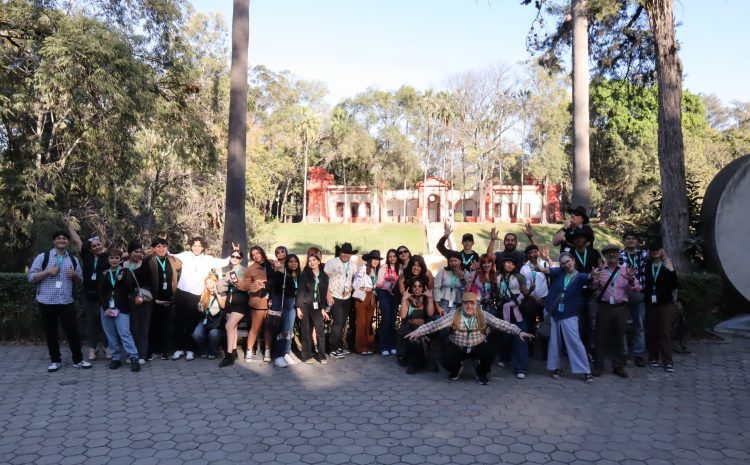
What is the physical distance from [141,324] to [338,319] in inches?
107

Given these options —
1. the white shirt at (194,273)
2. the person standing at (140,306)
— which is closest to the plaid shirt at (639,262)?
the white shirt at (194,273)

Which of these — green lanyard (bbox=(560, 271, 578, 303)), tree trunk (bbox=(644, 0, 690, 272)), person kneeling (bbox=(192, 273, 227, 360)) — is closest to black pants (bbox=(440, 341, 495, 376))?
green lanyard (bbox=(560, 271, 578, 303))

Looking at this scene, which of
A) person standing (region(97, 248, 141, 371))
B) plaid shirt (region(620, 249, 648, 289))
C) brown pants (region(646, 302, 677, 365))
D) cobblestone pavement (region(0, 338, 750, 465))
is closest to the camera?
cobblestone pavement (region(0, 338, 750, 465))

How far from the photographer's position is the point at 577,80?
36.8 feet

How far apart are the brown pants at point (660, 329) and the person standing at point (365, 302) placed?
386 cm

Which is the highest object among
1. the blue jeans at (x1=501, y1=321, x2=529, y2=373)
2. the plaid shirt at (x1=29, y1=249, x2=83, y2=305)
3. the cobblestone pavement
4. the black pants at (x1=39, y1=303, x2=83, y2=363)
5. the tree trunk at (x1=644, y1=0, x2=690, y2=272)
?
the tree trunk at (x1=644, y1=0, x2=690, y2=272)

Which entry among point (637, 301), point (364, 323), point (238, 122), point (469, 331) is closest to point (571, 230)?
point (637, 301)

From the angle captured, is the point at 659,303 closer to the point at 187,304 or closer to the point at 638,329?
the point at 638,329

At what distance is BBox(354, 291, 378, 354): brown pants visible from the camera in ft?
27.2

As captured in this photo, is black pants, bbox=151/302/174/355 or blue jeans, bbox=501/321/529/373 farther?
black pants, bbox=151/302/174/355

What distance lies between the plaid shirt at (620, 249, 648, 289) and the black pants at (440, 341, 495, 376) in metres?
2.48

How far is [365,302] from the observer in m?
8.29

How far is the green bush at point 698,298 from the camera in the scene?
9289mm

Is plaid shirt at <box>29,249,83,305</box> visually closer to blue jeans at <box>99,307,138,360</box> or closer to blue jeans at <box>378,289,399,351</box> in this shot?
blue jeans at <box>99,307,138,360</box>
